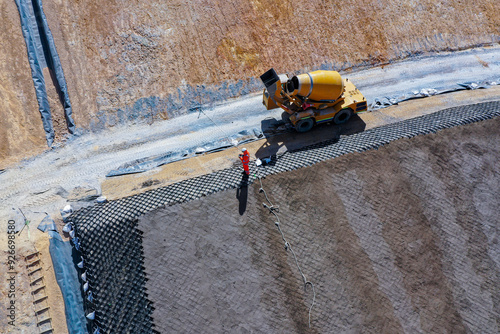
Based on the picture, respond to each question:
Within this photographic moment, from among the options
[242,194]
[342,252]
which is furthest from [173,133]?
[342,252]

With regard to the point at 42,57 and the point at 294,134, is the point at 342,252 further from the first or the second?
the point at 42,57

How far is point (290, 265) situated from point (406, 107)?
10.3 meters

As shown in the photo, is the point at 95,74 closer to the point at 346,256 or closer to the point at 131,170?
the point at 131,170

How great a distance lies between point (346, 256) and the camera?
1344cm

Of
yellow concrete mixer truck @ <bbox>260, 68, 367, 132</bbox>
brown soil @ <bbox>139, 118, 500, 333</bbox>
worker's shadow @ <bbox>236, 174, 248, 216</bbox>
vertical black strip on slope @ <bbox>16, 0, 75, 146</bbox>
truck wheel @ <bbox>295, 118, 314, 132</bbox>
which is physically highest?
vertical black strip on slope @ <bbox>16, 0, 75, 146</bbox>

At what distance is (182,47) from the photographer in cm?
1917

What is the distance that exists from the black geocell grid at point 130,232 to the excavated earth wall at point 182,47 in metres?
4.78

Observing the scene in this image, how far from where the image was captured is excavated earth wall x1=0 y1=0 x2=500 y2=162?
17828mm

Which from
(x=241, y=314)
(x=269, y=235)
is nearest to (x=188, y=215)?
(x=269, y=235)

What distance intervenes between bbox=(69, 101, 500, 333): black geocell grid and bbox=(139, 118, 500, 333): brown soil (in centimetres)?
42

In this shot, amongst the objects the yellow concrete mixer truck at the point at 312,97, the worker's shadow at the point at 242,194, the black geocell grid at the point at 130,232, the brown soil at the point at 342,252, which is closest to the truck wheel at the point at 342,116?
the yellow concrete mixer truck at the point at 312,97

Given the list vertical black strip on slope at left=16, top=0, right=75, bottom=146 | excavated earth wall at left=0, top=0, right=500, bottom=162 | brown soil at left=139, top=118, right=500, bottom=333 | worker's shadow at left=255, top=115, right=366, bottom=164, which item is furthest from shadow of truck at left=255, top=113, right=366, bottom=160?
vertical black strip on slope at left=16, top=0, right=75, bottom=146

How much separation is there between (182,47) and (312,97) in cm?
722

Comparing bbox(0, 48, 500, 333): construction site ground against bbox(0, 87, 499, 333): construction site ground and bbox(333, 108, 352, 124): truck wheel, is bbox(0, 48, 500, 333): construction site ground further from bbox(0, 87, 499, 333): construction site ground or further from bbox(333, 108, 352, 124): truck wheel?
bbox(333, 108, 352, 124): truck wheel
